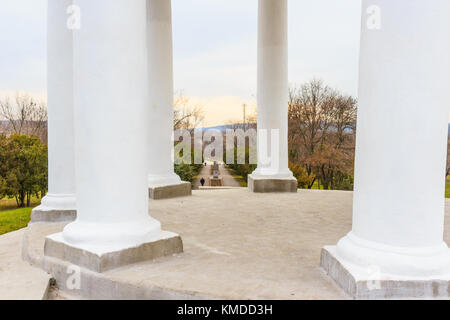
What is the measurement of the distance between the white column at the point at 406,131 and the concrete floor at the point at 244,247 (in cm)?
380

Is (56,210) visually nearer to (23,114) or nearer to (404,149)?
(404,149)

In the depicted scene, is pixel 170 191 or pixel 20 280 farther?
pixel 170 191

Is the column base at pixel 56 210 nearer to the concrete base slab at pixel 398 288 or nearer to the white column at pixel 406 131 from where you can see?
the white column at pixel 406 131

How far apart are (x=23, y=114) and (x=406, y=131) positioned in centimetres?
18727

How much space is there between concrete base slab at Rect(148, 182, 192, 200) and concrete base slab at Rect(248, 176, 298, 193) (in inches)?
390

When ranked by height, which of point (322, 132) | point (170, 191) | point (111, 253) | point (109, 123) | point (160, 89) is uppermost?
point (160, 89)

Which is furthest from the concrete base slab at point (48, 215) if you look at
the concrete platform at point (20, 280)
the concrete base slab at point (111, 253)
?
the concrete base slab at point (111, 253)

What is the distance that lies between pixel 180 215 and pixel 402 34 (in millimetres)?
29073

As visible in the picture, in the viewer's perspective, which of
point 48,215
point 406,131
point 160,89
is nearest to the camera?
point 406,131

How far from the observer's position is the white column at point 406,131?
17.7 meters

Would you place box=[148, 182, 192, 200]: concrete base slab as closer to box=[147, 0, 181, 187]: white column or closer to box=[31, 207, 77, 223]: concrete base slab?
box=[147, 0, 181, 187]: white column

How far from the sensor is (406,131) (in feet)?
59.4

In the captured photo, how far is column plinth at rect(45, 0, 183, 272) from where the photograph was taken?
22.5 metres

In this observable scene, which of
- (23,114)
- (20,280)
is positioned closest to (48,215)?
(20,280)
